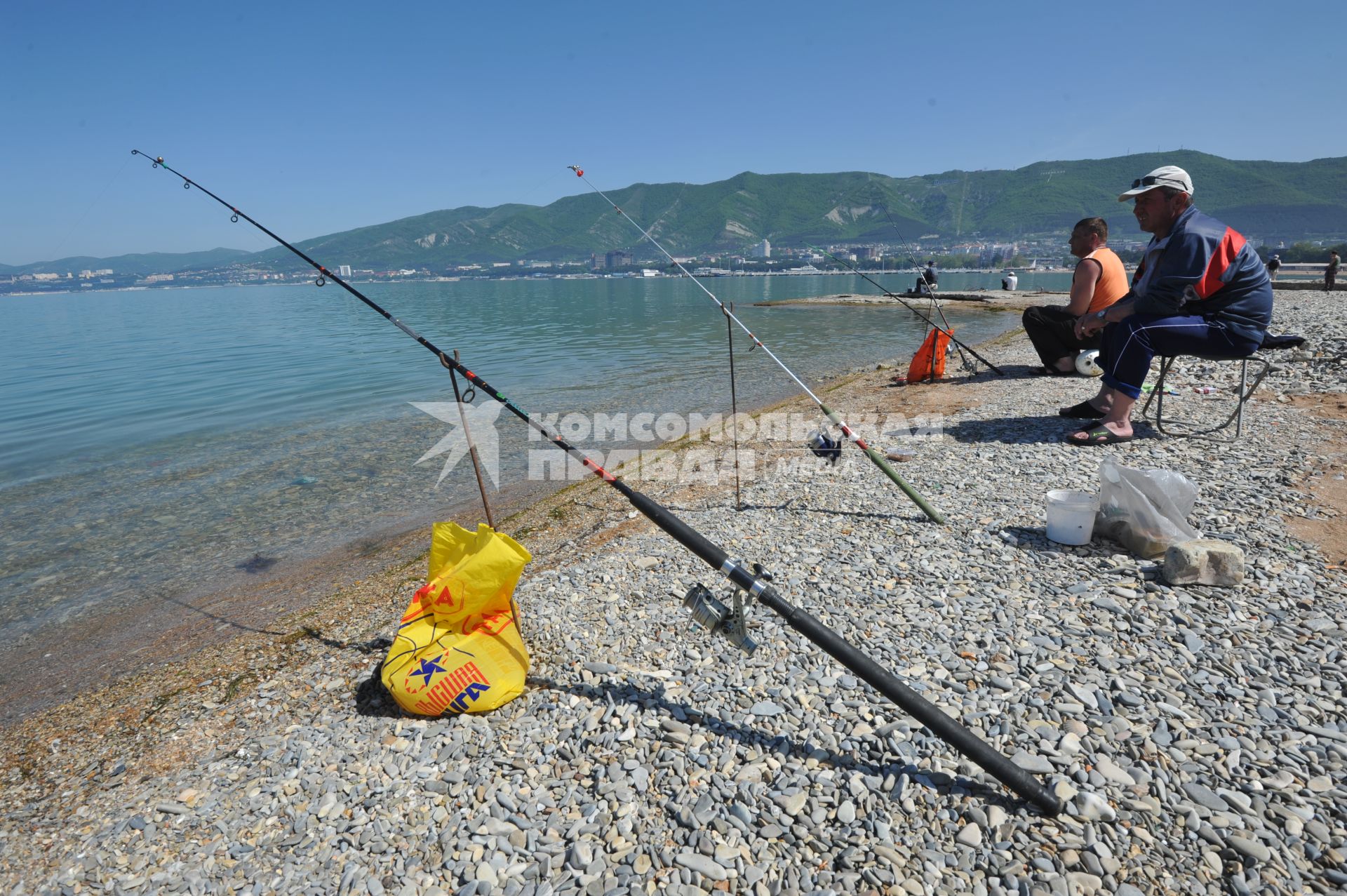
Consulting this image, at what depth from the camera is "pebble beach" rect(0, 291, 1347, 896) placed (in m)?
2.52

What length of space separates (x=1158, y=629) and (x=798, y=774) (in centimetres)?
237

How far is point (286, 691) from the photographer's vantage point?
13.8 ft

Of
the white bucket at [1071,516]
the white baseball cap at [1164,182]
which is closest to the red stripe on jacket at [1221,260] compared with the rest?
the white baseball cap at [1164,182]

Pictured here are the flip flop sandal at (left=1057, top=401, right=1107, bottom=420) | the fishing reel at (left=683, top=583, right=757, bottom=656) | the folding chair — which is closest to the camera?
the fishing reel at (left=683, top=583, right=757, bottom=656)

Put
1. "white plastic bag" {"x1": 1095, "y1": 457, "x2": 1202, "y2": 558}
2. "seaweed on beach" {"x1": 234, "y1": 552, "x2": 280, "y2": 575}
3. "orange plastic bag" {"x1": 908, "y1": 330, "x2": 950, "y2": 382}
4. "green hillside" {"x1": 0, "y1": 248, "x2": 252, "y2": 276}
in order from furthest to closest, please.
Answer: "green hillside" {"x1": 0, "y1": 248, "x2": 252, "y2": 276} → "orange plastic bag" {"x1": 908, "y1": 330, "x2": 950, "y2": 382} → "seaweed on beach" {"x1": 234, "y1": 552, "x2": 280, "y2": 575} → "white plastic bag" {"x1": 1095, "y1": 457, "x2": 1202, "y2": 558}

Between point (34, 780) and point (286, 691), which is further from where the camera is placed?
point (286, 691)

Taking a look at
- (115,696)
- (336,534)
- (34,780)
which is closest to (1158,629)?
(34,780)

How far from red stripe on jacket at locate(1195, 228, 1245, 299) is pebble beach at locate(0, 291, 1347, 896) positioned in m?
1.91

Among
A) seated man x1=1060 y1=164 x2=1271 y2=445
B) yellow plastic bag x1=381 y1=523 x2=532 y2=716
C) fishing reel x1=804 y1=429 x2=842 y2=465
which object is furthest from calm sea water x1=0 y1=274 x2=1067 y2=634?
seated man x1=1060 y1=164 x2=1271 y2=445

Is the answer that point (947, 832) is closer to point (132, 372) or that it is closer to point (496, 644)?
point (496, 644)

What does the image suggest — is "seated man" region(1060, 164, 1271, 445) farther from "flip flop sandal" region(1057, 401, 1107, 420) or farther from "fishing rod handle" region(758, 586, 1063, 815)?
"fishing rod handle" region(758, 586, 1063, 815)

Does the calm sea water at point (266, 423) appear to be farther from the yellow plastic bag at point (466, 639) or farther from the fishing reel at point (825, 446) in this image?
the fishing reel at point (825, 446)

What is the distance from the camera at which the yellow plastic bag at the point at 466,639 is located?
355 cm

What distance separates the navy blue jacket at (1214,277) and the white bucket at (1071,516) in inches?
110
